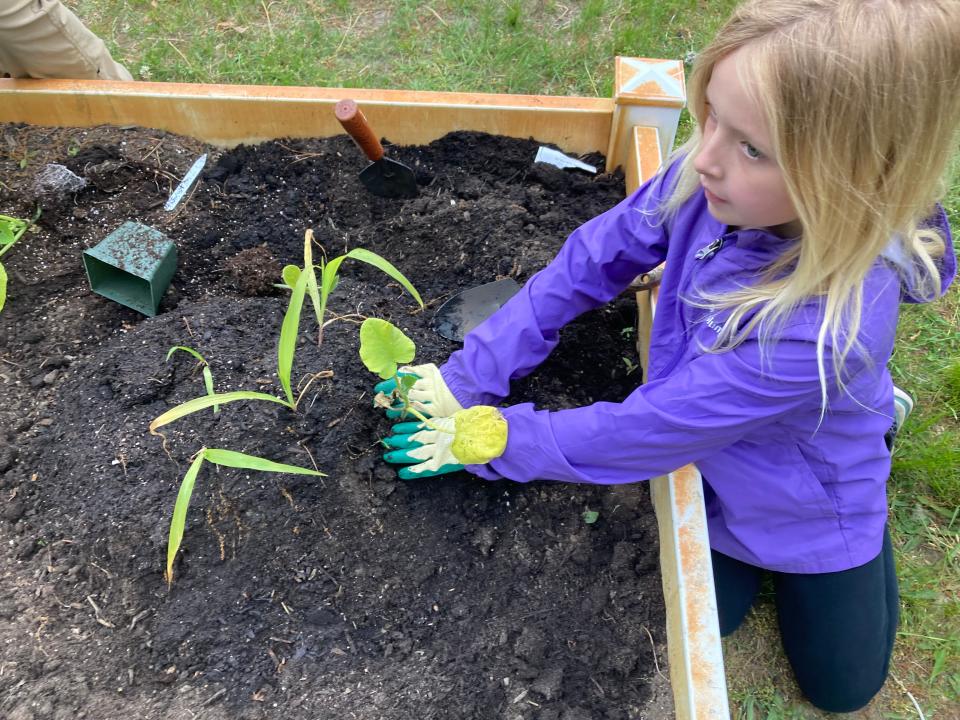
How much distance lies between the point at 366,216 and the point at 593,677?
4.03 feet

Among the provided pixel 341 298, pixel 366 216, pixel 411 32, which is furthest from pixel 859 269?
pixel 411 32

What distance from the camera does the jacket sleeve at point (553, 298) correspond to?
1418 mm

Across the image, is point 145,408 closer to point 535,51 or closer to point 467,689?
point 467,689

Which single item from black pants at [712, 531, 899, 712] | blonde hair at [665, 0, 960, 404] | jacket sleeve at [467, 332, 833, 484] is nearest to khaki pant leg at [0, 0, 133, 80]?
jacket sleeve at [467, 332, 833, 484]

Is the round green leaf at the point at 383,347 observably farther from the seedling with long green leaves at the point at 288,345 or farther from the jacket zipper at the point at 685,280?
the jacket zipper at the point at 685,280

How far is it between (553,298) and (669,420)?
0.41 meters

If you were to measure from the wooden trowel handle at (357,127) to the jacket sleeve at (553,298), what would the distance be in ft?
1.81

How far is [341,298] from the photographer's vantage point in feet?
5.34

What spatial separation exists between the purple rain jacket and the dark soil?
175 mm

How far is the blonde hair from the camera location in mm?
819

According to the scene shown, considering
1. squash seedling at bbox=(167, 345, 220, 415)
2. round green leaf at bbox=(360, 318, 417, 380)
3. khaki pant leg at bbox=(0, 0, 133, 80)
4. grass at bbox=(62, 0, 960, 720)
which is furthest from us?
grass at bbox=(62, 0, 960, 720)

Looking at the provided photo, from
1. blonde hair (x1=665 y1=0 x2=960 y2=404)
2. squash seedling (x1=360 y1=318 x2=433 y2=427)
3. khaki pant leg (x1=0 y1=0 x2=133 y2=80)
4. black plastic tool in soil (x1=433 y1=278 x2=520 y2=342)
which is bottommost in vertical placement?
black plastic tool in soil (x1=433 y1=278 x2=520 y2=342)

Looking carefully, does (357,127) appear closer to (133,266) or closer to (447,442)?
(133,266)

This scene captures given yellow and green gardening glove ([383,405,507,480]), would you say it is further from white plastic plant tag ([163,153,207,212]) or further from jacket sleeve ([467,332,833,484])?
white plastic plant tag ([163,153,207,212])
